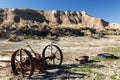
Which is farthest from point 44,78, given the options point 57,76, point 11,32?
point 11,32

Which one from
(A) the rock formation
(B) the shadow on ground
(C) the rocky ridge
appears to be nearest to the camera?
(B) the shadow on ground

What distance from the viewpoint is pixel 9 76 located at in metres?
24.4

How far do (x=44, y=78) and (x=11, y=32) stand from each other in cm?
3770

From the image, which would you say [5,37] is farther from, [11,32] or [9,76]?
[9,76]

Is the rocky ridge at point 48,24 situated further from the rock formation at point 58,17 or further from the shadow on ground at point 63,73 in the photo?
the shadow on ground at point 63,73

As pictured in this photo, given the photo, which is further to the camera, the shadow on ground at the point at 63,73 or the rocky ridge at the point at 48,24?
the rocky ridge at the point at 48,24

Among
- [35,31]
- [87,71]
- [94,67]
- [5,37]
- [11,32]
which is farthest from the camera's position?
[35,31]

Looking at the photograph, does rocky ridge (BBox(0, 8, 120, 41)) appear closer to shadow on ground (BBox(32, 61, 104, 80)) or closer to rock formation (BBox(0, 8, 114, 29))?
rock formation (BBox(0, 8, 114, 29))

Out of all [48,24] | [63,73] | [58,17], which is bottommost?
[63,73]

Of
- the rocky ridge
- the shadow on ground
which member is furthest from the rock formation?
the shadow on ground

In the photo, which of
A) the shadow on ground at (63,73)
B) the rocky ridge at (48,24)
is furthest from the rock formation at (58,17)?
the shadow on ground at (63,73)

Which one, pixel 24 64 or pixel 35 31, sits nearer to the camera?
pixel 24 64

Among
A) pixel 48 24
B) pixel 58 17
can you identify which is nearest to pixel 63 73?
pixel 48 24

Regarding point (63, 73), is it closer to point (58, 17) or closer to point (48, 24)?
point (48, 24)
